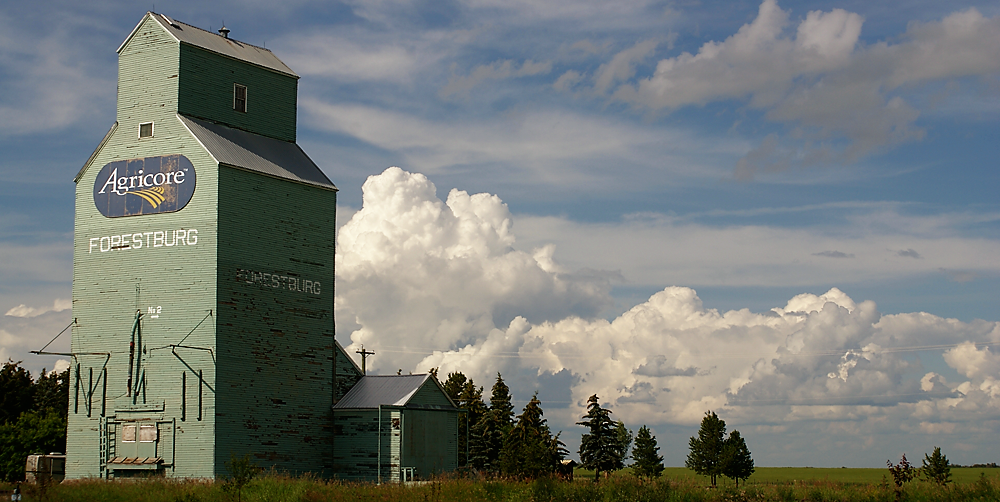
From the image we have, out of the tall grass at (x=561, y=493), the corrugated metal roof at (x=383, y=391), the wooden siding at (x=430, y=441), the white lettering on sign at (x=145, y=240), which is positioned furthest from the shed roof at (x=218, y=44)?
the tall grass at (x=561, y=493)

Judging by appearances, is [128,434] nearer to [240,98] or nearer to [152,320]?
[152,320]

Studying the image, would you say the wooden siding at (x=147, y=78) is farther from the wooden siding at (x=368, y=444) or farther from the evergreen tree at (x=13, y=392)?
the evergreen tree at (x=13, y=392)

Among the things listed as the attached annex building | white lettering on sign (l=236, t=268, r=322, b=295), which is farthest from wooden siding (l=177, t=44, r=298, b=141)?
white lettering on sign (l=236, t=268, r=322, b=295)

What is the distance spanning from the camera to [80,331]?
42.1m

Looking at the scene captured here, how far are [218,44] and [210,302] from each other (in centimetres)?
1374

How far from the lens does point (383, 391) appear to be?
148 feet

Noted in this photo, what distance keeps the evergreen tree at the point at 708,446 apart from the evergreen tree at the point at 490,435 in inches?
842

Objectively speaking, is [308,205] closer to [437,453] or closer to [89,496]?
[437,453]

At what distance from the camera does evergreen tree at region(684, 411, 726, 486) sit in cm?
8650

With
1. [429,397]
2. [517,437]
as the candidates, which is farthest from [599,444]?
[429,397]

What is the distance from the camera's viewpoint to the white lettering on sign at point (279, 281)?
4088 cm

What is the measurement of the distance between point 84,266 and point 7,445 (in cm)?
1597

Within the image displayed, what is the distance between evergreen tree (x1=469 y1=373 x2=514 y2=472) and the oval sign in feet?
128

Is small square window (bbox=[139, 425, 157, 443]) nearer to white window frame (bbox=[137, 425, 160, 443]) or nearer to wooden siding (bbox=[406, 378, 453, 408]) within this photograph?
white window frame (bbox=[137, 425, 160, 443])
